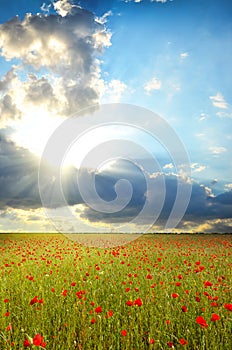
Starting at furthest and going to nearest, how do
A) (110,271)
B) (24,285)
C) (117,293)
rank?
(110,271) → (24,285) → (117,293)

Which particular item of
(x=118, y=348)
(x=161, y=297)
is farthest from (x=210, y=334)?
(x=161, y=297)

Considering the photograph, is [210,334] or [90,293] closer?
[210,334]

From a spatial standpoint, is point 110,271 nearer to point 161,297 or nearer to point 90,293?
point 90,293

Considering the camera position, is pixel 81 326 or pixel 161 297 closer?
pixel 81 326

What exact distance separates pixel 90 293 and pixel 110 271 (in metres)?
2.77

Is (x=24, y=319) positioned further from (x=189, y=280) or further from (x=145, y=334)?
(x=189, y=280)

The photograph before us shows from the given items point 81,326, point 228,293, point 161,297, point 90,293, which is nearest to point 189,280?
point 228,293

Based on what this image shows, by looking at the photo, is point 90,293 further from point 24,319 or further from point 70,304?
point 24,319

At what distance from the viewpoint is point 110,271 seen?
1043 centimetres

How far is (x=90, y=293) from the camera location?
7.71m

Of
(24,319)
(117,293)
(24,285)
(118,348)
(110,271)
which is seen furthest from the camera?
(110,271)

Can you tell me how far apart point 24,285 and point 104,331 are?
15.0ft

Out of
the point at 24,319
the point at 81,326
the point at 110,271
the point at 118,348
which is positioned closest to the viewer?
the point at 118,348

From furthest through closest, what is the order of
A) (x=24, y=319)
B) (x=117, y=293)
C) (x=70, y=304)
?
(x=117, y=293) < (x=70, y=304) < (x=24, y=319)
